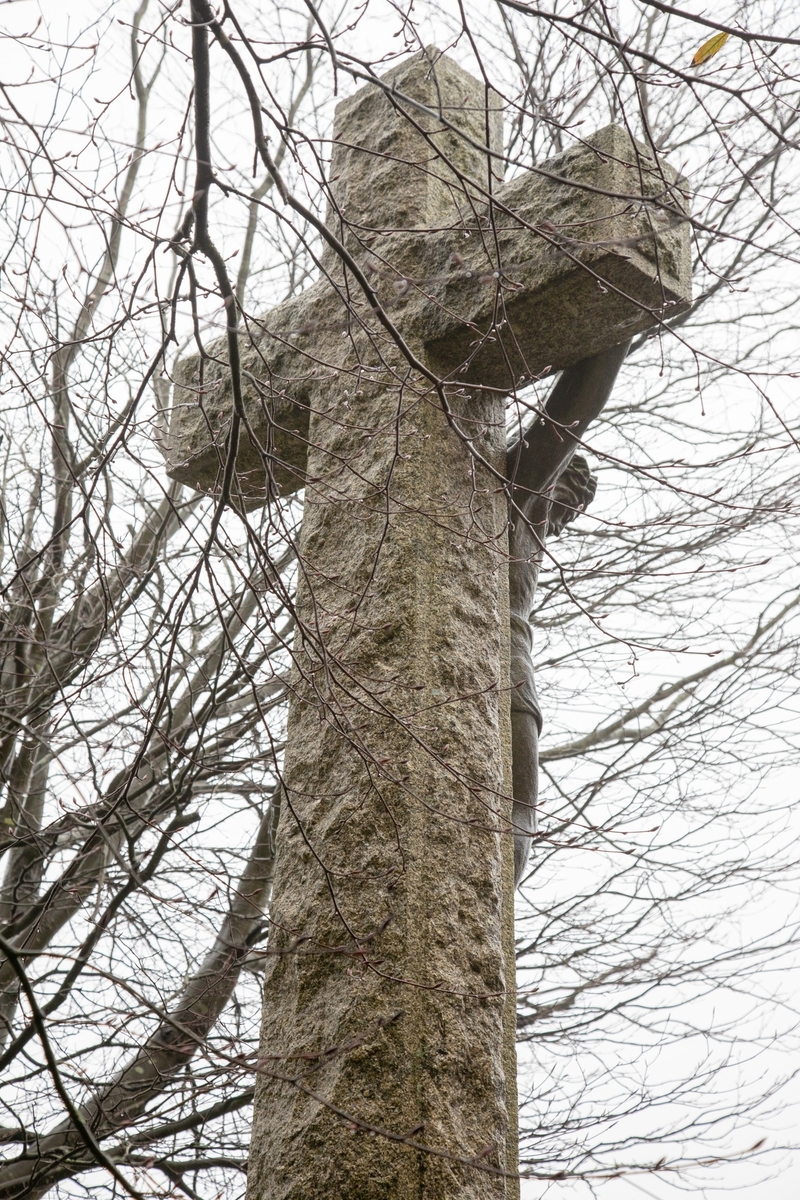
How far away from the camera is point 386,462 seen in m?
2.38

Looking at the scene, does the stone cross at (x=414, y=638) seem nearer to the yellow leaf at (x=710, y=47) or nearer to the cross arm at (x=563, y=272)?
the cross arm at (x=563, y=272)

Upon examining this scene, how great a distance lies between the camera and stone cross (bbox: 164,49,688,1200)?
178 centimetres

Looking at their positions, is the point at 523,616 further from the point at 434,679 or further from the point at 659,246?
the point at 659,246

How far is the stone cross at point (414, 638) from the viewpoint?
1784 mm

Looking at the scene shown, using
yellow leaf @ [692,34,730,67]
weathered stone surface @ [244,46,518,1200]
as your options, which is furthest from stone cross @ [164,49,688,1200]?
yellow leaf @ [692,34,730,67]

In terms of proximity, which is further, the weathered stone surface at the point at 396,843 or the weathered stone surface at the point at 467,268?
the weathered stone surface at the point at 467,268

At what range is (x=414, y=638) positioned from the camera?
7.11 feet

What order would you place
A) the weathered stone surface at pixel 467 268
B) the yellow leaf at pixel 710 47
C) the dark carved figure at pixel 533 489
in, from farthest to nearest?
1. the dark carved figure at pixel 533 489
2. the weathered stone surface at pixel 467 268
3. the yellow leaf at pixel 710 47

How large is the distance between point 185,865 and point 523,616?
3.20 meters

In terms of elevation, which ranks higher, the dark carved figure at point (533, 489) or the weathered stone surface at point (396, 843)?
the dark carved figure at point (533, 489)

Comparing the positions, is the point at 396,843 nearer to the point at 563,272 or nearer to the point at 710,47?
the point at 563,272

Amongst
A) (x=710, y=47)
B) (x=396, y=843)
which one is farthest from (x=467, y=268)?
(x=396, y=843)

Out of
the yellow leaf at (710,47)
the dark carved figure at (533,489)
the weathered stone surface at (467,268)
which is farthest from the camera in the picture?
the dark carved figure at (533,489)

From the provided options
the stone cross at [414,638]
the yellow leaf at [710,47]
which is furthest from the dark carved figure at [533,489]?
the yellow leaf at [710,47]
